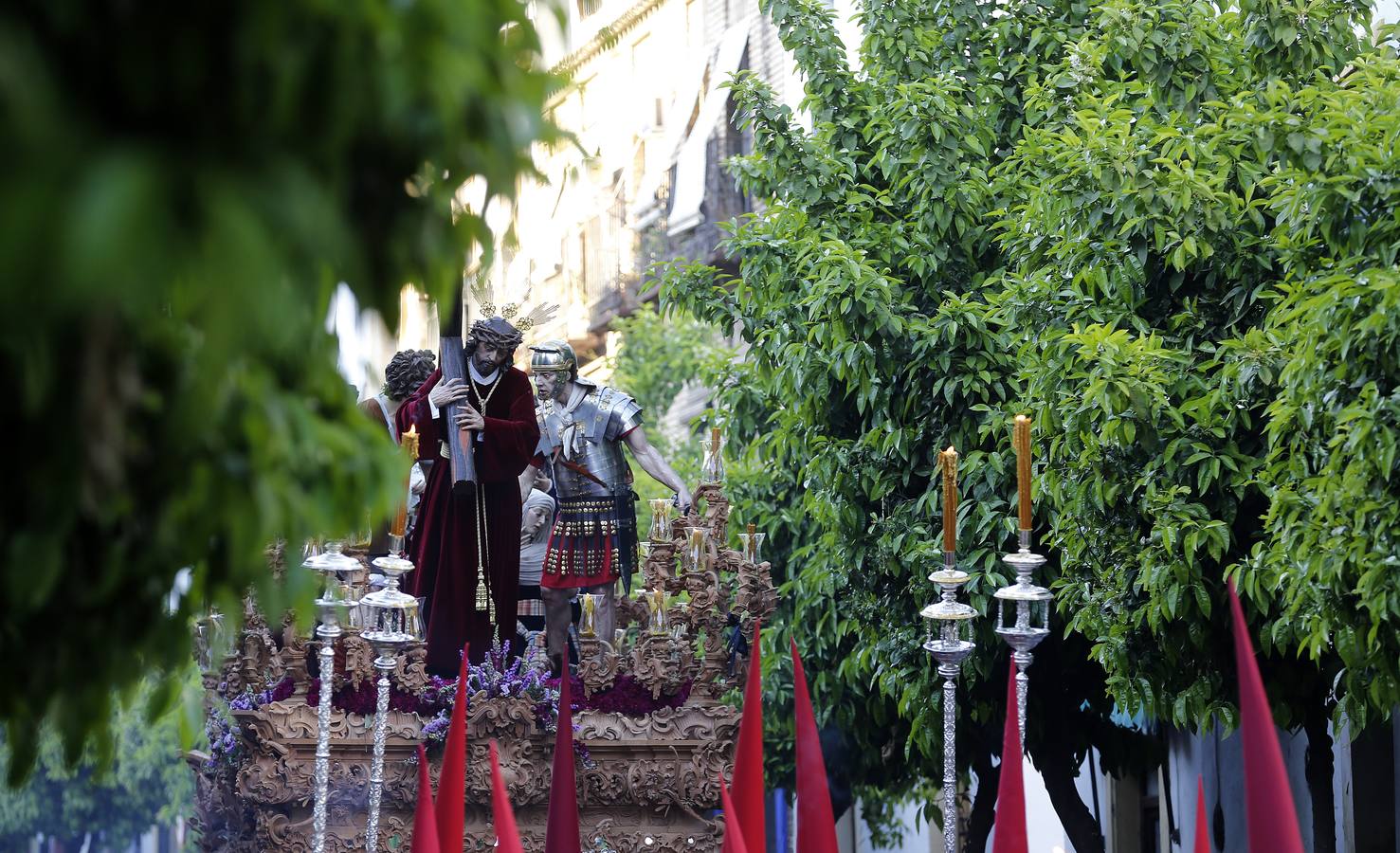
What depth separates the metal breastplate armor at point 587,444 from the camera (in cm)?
1265

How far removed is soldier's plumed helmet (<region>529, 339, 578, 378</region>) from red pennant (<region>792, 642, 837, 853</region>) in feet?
21.4

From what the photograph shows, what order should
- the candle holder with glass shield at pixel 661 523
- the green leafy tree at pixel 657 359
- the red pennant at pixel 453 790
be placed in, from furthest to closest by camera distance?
the green leafy tree at pixel 657 359, the candle holder with glass shield at pixel 661 523, the red pennant at pixel 453 790

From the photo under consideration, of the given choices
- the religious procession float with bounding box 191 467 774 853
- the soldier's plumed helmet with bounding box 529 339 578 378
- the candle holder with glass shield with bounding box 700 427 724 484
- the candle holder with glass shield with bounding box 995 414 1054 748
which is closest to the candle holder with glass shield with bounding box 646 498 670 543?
the religious procession float with bounding box 191 467 774 853

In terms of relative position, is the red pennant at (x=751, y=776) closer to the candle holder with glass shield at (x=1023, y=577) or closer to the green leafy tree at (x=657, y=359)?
the candle holder with glass shield at (x=1023, y=577)

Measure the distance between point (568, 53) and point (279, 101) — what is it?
0.77m

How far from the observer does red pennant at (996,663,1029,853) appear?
5852mm

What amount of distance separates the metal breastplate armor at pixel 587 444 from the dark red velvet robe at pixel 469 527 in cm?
32

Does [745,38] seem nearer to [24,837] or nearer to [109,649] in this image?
[24,837]

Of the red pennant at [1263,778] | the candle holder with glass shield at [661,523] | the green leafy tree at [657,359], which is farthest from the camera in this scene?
the green leafy tree at [657,359]

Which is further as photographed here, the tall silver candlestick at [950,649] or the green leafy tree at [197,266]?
the tall silver candlestick at [950,649]

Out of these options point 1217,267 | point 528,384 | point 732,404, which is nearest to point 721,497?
point 528,384

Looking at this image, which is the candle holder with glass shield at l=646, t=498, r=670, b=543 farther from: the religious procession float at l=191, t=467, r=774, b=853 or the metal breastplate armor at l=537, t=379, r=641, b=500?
the metal breastplate armor at l=537, t=379, r=641, b=500

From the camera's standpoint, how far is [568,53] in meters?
3.03

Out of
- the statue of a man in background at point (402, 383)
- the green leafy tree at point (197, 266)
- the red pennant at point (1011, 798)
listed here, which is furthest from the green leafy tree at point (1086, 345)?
the green leafy tree at point (197, 266)
